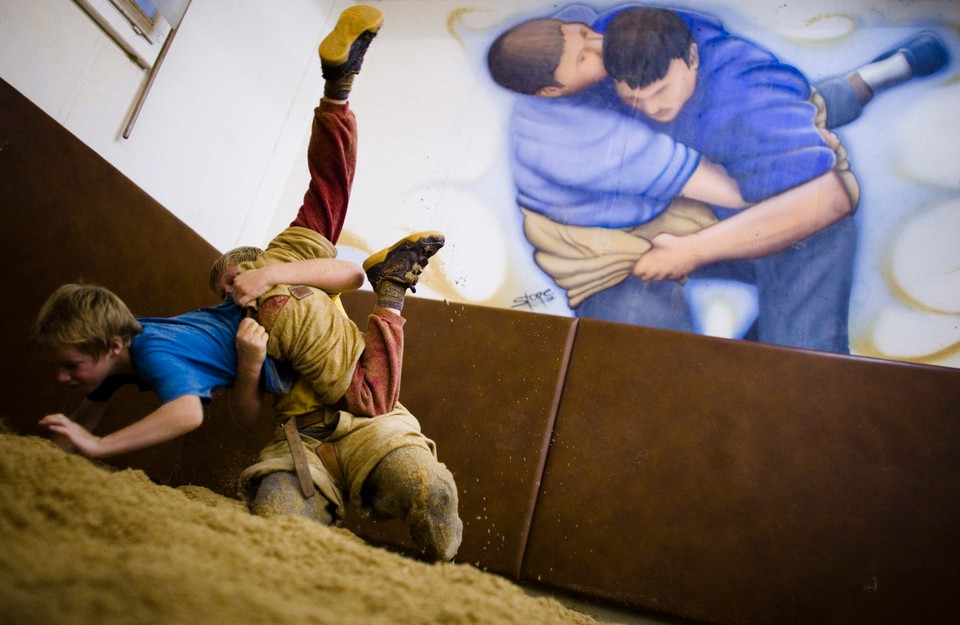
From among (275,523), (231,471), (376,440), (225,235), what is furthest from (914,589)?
(225,235)

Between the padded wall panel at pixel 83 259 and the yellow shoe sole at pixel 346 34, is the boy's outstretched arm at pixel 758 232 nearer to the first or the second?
the yellow shoe sole at pixel 346 34

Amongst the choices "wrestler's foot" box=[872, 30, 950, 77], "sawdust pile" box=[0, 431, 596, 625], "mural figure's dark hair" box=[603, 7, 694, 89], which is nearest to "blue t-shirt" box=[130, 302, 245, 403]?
"sawdust pile" box=[0, 431, 596, 625]

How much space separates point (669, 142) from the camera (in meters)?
2.78

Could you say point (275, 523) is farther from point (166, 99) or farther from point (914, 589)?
point (166, 99)

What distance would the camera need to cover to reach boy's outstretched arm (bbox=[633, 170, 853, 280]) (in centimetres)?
253

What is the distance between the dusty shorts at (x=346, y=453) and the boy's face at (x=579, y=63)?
1.94 meters

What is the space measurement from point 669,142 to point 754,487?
5.11 ft

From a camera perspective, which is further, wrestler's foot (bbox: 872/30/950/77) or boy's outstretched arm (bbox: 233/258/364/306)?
wrestler's foot (bbox: 872/30/950/77)

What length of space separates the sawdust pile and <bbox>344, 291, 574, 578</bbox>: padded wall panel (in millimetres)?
657

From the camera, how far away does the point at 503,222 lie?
285 cm

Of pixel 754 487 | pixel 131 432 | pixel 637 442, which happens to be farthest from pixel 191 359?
pixel 754 487
